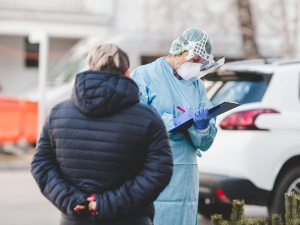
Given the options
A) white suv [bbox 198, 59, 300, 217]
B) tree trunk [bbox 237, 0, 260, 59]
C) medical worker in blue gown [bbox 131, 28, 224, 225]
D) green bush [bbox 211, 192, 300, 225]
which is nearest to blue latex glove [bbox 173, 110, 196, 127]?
medical worker in blue gown [bbox 131, 28, 224, 225]

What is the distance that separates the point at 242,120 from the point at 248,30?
7.33 metres

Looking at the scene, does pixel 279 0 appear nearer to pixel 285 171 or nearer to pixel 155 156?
pixel 285 171

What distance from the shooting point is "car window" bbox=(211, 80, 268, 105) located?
578cm

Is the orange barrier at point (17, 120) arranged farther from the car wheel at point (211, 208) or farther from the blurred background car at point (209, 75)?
the car wheel at point (211, 208)

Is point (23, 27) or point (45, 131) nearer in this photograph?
point (45, 131)

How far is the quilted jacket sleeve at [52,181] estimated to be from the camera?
2559 millimetres

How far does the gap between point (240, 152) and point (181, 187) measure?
2194mm

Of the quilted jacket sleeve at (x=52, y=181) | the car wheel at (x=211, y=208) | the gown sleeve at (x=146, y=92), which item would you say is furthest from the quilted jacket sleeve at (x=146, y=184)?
the car wheel at (x=211, y=208)

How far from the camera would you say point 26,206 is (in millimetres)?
7871

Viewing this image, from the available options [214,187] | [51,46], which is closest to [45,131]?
[214,187]

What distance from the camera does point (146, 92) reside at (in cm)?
353

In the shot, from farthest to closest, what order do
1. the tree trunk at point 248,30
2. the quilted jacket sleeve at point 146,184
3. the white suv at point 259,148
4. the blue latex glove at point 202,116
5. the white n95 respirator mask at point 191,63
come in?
the tree trunk at point 248,30 < the white suv at point 259,148 < the white n95 respirator mask at point 191,63 < the blue latex glove at point 202,116 < the quilted jacket sleeve at point 146,184

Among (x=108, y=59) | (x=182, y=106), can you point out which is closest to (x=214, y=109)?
(x=182, y=106)

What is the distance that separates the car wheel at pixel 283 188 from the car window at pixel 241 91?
2.44 feet
